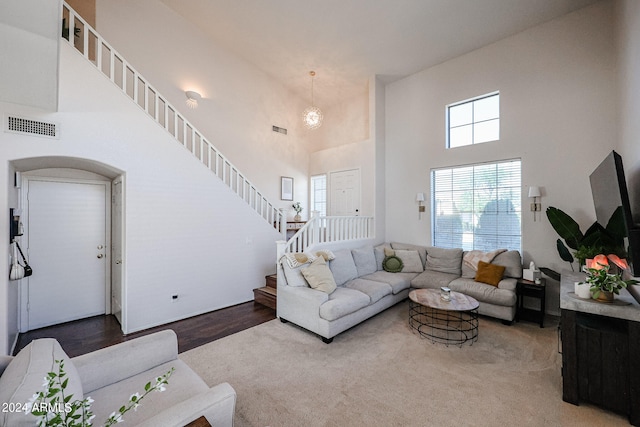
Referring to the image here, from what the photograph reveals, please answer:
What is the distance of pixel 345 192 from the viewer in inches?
265

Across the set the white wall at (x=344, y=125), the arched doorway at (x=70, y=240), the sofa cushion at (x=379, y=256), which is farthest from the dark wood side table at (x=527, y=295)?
the arched doorway at (x=70, y=240)

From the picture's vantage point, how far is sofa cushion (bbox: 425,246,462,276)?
186 inches

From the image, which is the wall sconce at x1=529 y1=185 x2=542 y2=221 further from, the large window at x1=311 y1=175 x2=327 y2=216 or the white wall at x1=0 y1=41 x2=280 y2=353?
the white wall at x1=0 y1=41 x2=280 y2=353

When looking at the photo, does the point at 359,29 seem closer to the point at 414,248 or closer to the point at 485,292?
the point at 414,248

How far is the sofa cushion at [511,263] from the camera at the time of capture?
413 centimetres

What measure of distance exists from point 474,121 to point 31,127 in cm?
655

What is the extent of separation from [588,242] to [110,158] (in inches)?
249

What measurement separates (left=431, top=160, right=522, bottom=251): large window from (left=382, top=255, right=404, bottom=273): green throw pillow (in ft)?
3.55

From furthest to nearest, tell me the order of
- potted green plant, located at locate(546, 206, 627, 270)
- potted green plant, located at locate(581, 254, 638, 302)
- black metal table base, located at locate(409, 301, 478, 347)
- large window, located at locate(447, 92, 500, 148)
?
large window, located at locate(447, 92, 500, 148), black metal table base, located at locate(409, 301, 478, 347), potted green plant, located at locate(546, 206, 627, 270), potted green plant, located at locate(581, 254, 638, 302)

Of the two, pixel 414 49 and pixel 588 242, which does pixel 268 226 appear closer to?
pixel 414 49

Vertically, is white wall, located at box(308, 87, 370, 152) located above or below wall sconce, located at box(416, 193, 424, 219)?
above

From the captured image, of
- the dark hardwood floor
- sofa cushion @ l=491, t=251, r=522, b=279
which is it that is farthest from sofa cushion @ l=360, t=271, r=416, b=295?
the dark hardwood floor

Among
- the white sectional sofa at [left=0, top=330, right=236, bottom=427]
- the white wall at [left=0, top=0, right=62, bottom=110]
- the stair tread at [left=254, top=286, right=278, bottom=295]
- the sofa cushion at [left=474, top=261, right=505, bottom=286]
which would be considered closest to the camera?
the white sectional sofa at [left=0, top=330, right=236, bottom=427]

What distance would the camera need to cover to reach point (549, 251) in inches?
165
